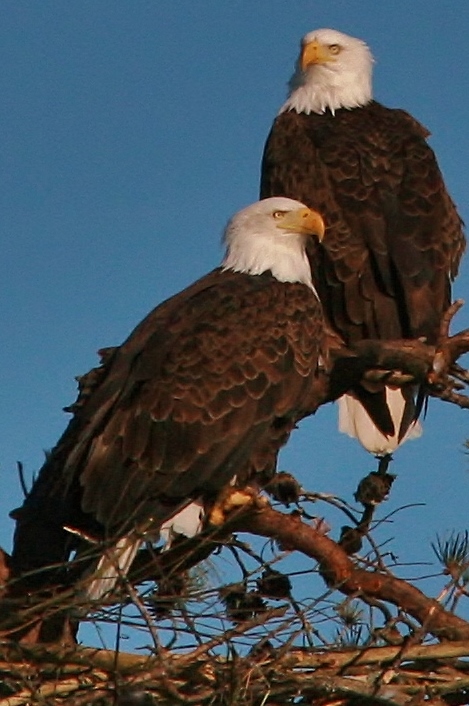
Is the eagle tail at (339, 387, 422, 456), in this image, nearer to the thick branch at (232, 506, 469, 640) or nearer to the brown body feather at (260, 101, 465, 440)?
the brown body feather at (260, 101, 465, 440)

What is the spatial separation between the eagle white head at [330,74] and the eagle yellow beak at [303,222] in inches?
46.1

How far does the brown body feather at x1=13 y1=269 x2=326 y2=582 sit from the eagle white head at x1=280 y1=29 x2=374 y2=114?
1.74 meters

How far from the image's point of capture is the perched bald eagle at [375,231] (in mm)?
7738

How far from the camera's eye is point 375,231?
780 centimetres

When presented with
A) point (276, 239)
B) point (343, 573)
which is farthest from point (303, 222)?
point (343, 573)

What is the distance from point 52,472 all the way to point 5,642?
1.44 metres

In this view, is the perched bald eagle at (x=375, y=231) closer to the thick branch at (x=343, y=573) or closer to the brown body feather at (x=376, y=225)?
the brown body feather at (x=376, y=225)

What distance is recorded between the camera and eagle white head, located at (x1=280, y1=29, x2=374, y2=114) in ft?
28.4

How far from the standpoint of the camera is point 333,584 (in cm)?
634

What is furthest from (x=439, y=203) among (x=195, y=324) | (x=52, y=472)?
(x=52, y=472)

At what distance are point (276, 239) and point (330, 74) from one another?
5.04 ft

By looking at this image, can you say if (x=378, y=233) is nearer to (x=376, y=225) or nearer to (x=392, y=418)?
(x=376, y=225)

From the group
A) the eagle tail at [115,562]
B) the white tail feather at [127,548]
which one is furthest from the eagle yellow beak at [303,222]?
the eagle tail at [115,562]

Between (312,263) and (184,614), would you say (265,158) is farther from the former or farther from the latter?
(184,614)
